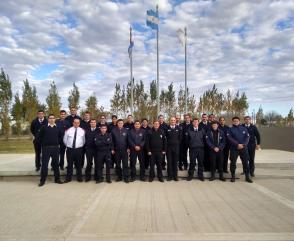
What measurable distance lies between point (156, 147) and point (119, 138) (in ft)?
3.71

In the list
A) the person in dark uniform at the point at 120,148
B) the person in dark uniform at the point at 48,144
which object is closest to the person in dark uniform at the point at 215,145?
the person in dark uniform at the point at 120,148

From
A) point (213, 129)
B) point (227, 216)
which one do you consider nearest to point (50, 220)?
point (227, 216)

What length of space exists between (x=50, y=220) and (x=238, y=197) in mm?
4295

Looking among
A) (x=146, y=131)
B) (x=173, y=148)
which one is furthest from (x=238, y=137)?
(x=146, y=131)

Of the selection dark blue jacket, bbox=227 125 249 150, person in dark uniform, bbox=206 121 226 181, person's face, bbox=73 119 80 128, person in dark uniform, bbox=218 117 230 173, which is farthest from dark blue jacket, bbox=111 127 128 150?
dark blue jacket, bbox=227 125 249 150

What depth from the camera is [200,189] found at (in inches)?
342

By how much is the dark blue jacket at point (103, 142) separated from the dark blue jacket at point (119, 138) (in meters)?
0.20

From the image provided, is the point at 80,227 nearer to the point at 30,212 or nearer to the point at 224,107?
the point at 30,212

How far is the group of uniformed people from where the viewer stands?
9664 mm

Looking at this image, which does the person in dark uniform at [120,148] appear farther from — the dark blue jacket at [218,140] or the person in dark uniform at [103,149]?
the dark blue jacket at [218,140]

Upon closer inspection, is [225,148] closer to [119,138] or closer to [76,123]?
[119,138]

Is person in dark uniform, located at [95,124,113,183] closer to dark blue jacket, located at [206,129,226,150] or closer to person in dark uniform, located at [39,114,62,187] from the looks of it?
person in dark uniform, located at [39,114,62,187]

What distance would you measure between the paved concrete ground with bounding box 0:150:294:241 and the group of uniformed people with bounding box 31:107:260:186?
463mm

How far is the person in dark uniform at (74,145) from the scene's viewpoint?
9.68m
